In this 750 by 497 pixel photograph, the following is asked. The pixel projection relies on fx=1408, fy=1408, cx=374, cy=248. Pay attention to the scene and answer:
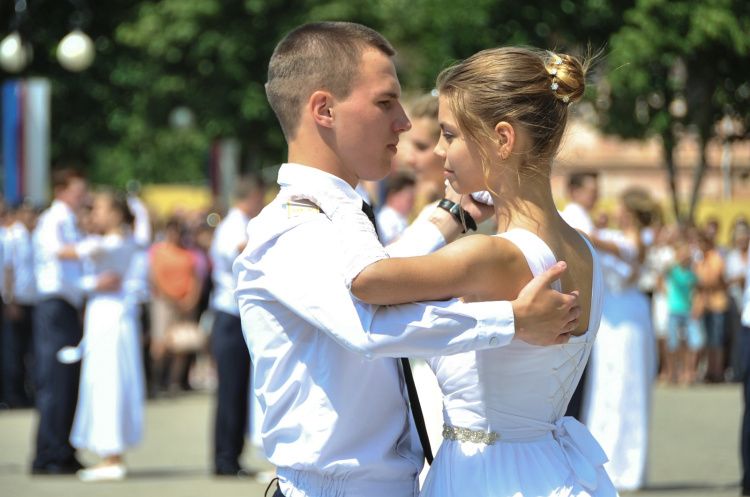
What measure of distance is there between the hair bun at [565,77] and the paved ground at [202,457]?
618cm

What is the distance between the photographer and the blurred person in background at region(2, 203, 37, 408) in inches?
619

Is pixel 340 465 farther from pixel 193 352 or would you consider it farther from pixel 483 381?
pixel 193 352

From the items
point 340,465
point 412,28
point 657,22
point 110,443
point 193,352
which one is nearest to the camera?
point 340,465

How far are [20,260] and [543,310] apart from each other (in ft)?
43.5

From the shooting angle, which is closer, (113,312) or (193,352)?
(113,312)

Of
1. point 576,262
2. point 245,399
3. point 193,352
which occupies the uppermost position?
point 576,262

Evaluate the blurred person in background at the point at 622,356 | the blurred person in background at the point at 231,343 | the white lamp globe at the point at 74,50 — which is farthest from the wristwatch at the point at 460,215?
the white lamp globe at the point at 74,50

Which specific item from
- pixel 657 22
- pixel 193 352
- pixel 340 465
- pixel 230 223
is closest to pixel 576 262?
pixel 340 465

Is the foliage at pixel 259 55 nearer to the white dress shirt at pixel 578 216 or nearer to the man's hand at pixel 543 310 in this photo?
the white dress shirt at pixel 578 216

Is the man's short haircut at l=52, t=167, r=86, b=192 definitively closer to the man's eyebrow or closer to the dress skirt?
the dress skirt

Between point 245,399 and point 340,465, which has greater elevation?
point 340,465

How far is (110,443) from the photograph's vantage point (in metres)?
10.5

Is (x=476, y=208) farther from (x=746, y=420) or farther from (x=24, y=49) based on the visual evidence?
(x=24, y=49)

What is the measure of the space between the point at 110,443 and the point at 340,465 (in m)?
7.40
